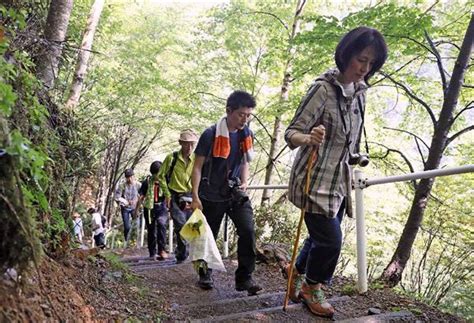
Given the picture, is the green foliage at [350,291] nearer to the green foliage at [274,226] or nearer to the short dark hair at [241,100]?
the short dark hair at [241,100]

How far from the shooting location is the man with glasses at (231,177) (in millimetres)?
3568

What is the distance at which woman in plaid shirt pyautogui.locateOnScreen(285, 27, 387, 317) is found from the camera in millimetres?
2643

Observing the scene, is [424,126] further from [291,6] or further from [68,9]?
[68,9]

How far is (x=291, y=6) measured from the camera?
37.4ft

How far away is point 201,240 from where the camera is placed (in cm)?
348

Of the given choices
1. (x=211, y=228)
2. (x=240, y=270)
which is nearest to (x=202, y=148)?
(x=211, y=228)

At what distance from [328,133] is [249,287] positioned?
1.67 metres

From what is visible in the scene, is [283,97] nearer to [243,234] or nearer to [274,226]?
[274,226]

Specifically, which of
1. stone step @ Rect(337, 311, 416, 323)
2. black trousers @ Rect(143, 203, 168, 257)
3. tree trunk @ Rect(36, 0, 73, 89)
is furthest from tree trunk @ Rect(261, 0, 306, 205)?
stone step @ Rect(337, 311, 416, 323)

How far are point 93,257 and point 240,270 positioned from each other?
1.30 metres

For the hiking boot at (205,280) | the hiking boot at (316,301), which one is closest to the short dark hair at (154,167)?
the hiking boot at (205,280)

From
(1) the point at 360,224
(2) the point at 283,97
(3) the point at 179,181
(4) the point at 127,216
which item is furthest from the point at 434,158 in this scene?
(4) the point at 127,216

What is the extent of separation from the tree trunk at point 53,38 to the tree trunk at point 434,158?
4.03 meters

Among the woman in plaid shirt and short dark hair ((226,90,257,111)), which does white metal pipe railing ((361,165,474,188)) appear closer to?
the woman in plaid shirt
